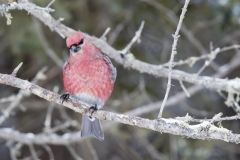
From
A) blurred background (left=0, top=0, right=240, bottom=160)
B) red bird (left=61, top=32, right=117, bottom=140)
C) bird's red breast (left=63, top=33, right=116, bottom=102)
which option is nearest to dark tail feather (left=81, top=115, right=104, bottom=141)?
red bird (left=61, top=32, right=117, bottom=140)

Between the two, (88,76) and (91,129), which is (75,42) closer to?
(88,76)

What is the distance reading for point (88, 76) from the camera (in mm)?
4297

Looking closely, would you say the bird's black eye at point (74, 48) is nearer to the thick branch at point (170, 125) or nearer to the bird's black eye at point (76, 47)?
the bird's black eye at point (76, 47)

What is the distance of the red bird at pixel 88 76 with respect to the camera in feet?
14.0

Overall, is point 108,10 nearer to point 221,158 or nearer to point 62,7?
point 62,7

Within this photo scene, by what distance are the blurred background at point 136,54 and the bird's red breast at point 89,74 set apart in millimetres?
990

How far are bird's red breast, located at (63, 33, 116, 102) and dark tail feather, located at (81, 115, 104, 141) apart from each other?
21 cm

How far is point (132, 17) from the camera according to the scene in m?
5.74

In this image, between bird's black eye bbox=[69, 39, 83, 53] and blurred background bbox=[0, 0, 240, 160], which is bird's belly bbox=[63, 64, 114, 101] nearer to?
bird's black eye bbox=[69, 39, 83, 53]

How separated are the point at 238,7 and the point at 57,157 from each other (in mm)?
2659

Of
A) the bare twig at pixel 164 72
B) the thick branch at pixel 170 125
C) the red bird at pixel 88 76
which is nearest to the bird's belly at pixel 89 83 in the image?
the red bird at pixel 88 76

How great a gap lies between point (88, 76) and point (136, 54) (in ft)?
5.24

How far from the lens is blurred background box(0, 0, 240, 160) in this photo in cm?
550

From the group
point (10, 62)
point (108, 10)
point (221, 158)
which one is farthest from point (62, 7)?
point (221, 158)
